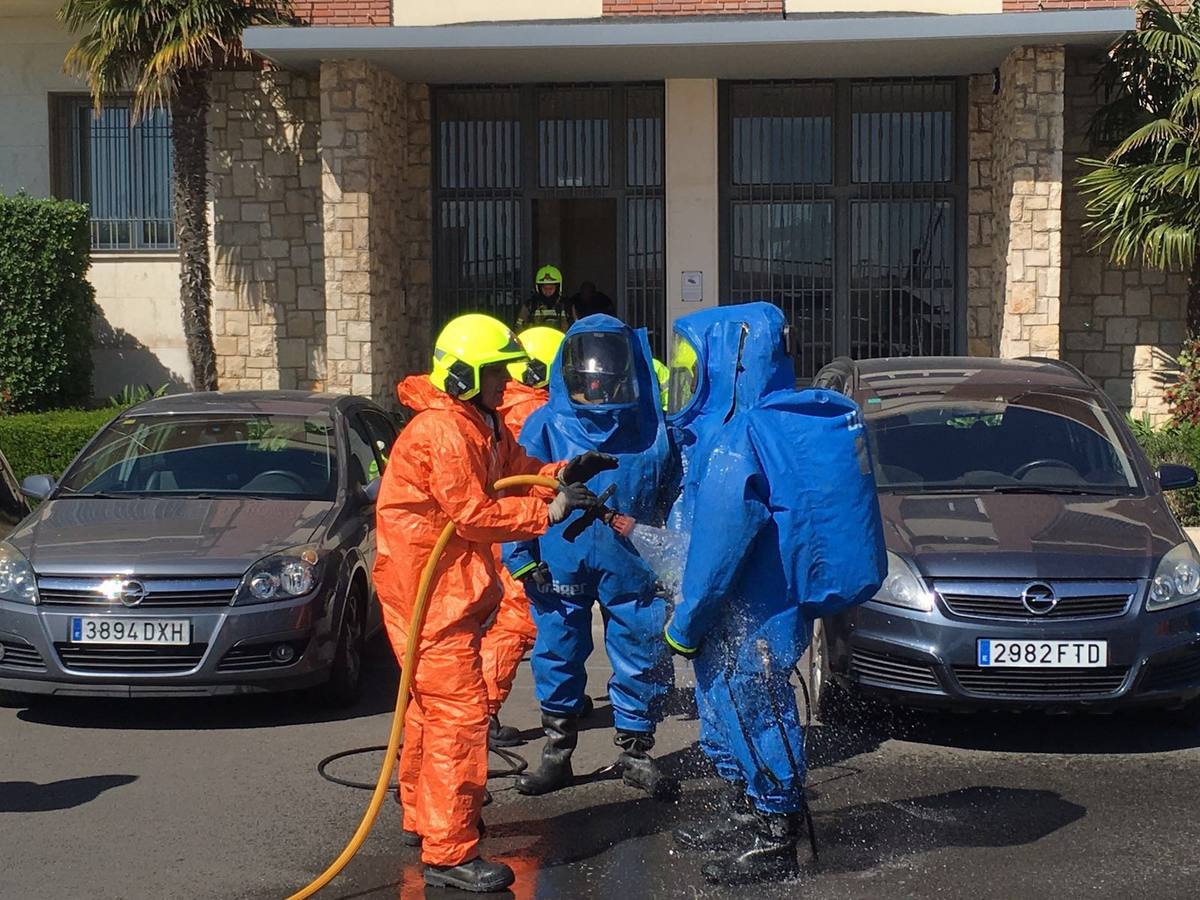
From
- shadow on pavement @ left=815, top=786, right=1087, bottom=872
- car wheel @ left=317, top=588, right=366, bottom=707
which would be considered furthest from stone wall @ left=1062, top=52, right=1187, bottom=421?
shadow on pavement @ left=815, top=786, right=1087, bottom=872

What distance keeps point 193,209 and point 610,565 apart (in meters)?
10.1

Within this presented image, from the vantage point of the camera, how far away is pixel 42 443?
1412 cm

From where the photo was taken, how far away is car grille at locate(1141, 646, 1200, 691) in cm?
669

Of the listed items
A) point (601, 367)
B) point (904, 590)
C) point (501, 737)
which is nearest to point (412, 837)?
point (501, 737)

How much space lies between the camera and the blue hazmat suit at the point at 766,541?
16.4 ft

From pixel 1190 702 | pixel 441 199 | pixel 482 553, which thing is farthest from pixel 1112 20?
pixel 482 553

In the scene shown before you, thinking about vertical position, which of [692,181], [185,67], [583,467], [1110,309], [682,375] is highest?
[185,67]

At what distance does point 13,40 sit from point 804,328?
8983 millimetres

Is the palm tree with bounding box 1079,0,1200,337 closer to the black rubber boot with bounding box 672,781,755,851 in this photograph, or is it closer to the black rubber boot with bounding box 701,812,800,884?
the black rubber boot with bounding box 672,781,755,851

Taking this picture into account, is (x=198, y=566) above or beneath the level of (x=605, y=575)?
beneath

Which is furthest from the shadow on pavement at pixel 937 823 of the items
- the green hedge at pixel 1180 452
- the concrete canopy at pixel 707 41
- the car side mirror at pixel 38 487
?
the concrete canopy at pixel 707 41

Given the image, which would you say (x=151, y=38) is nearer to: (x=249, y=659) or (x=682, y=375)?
(x=249, y=659)

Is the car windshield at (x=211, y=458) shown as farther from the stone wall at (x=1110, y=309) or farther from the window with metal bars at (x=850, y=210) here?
the stone wall at (x=1110, y=309)

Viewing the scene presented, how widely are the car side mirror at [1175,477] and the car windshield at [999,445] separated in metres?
0.13
